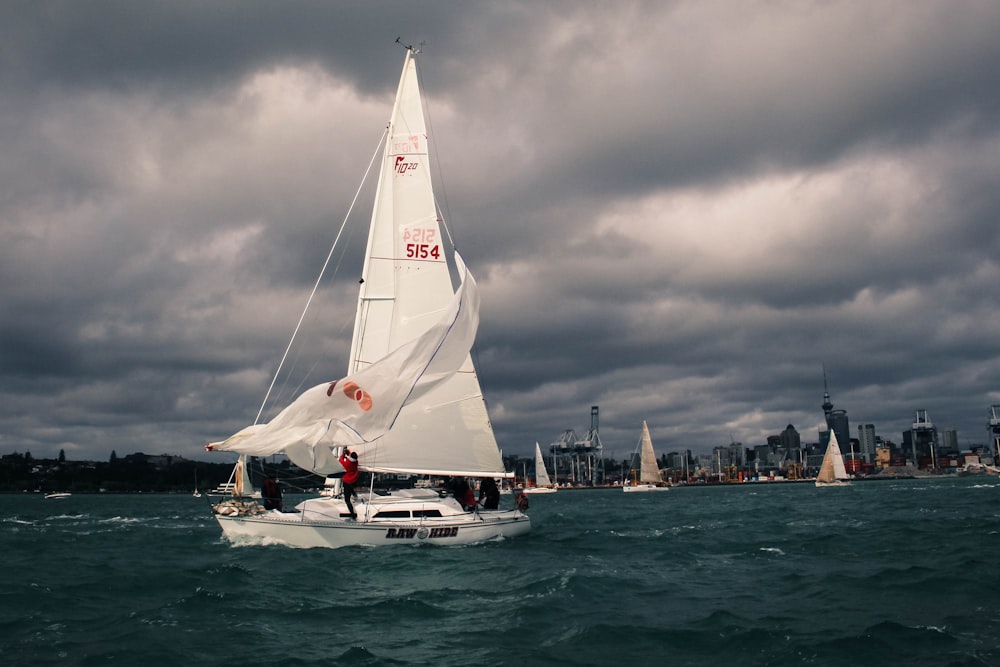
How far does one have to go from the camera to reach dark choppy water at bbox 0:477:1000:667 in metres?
10.4

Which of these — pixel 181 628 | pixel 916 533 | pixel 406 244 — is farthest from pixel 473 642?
pixel 916 533

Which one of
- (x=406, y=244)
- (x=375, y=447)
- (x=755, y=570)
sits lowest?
(x=755, y=570)

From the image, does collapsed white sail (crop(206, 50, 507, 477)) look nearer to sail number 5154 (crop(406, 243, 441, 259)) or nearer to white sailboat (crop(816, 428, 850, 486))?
sail number 5154 (crop(406, 243, 441, 259))

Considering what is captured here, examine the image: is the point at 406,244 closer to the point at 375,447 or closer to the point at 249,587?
the point at 375,447

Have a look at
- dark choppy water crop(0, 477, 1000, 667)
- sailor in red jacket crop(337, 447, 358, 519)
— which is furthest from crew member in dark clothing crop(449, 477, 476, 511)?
sailor in red jacket crop(337, 447, 358, 519)

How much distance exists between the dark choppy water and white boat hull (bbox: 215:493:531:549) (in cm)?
48

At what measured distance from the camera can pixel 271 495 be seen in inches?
908

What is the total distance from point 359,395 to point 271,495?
7.71 meters

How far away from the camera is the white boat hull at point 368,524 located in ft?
69.4

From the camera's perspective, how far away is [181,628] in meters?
12.1

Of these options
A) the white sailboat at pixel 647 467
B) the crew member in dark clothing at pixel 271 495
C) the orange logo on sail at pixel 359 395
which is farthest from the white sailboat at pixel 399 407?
the white sailboat at pixel 647 467

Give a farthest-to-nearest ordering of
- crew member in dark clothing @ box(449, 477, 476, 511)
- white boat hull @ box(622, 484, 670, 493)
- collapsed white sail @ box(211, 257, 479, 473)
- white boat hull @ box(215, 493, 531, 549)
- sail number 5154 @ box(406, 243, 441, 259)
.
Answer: white boat hull @ box(622, 484, 670, 493) < sail number 5154 @ box(406, 243, 441, 259) < crew member in dark clothing @ box(449, 477, 476, 511) < white boat hull @ box(215, 493, 531, 549) < collapsed white sail @ box(211, 257, 479, 473)

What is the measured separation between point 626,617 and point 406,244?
647 inches

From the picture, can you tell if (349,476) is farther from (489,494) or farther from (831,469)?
(831,469)
